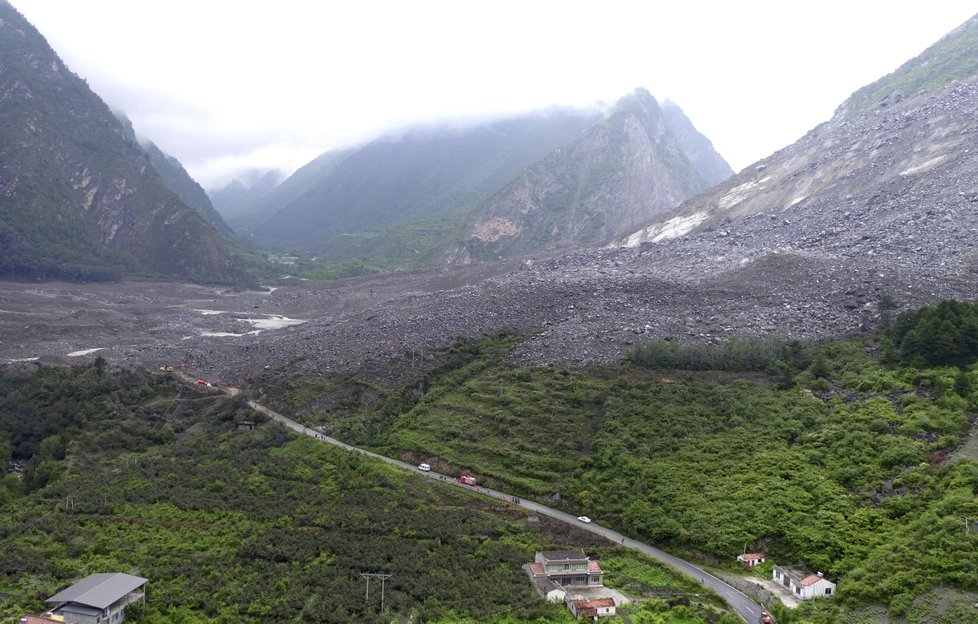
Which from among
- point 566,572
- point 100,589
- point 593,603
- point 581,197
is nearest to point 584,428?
point 566,572

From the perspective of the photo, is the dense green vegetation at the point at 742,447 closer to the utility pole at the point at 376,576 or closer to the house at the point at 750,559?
the house at the point at 750,559

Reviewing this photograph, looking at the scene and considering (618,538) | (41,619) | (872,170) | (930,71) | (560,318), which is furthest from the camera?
(930,71)

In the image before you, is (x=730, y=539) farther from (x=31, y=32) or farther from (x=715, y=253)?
(x=31, y=32)

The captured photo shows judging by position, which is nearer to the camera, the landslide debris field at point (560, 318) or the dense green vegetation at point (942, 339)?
the dense green vegetation at point (942, 339)

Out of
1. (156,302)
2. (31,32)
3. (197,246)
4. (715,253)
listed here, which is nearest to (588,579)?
(715,253)

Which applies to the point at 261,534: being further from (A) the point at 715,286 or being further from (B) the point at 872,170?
(B) the point at 872,170

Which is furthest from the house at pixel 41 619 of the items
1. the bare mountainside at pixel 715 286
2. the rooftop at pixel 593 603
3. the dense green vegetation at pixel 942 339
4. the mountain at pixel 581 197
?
the mountain at pixel 581 197

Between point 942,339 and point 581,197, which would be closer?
point 942,339
